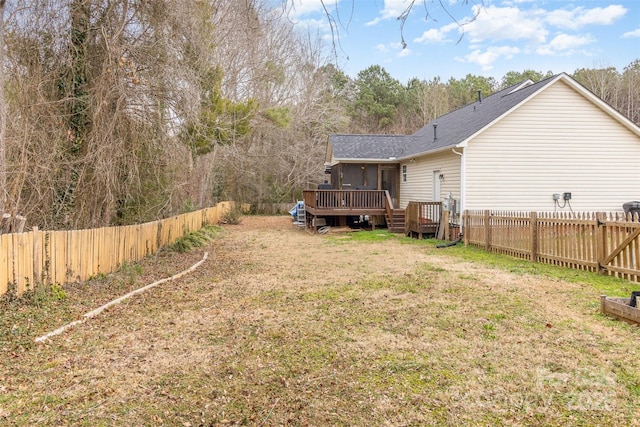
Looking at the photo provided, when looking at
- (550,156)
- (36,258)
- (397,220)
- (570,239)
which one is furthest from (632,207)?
(36,258)

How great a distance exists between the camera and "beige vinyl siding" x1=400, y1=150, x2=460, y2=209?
13.6 metres

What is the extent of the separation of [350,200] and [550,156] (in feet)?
22.7

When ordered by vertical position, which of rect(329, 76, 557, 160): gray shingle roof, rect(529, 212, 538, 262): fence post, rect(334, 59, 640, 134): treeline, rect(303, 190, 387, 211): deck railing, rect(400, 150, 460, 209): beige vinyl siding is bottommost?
rect(529, 212, 538, 262): fence post

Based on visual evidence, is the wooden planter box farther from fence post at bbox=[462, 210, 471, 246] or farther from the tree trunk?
the tree trunk

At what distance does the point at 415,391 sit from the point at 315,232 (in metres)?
13.2

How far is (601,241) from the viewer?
7.34 meters

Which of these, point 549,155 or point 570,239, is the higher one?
point 549,155

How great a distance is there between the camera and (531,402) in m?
3.05

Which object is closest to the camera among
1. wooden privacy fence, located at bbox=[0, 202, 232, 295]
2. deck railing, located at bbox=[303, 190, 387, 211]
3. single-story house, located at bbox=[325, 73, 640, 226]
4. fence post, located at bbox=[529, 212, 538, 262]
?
wooden privacy fence, located at bbox=[0, 202, 232, 295]

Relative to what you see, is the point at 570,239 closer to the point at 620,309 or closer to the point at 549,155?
the point at 620,309

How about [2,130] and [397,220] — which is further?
[397,220]

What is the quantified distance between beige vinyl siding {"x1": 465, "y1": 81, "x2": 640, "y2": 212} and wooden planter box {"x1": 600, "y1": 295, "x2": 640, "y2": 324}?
8038 mm

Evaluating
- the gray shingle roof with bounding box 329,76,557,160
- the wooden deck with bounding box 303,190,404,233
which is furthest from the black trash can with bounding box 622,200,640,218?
the wooden deck with bounding box 303,190,404,233

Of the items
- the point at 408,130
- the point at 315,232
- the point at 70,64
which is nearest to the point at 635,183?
the point at 315,232
